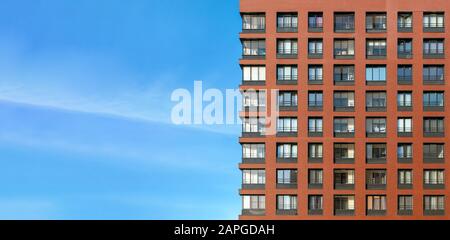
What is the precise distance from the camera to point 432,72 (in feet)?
217

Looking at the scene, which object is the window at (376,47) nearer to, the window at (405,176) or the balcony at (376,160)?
the balcony at (376,160)

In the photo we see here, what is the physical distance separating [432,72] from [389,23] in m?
6.60

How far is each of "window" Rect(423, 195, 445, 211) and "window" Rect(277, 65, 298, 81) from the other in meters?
17.7

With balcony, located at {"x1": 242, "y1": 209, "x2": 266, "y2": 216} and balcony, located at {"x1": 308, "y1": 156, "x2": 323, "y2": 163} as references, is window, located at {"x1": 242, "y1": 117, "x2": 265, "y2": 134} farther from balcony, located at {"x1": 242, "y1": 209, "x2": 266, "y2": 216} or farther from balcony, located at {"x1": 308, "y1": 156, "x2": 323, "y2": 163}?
balcony, located at {"x1": 242, "y1": 209, "x2": 266, "y2": 216}

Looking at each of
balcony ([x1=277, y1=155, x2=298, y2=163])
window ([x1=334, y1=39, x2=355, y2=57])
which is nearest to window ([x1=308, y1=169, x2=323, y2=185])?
balcony ([x1=277, y1=155, x2=298, y2=163])

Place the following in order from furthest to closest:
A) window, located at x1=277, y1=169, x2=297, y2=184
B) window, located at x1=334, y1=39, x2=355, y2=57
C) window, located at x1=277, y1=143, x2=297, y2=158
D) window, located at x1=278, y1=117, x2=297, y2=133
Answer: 1. window, located at x1=334, y1=39, x2=355, y2=57
2. window, located at x1=278, y1=117, x2=297, y2=133
3. window, located at x1=277, y1=143, x2=297, y2=158
4. window, located at x1=277, y1=169, x2=297, y2=184

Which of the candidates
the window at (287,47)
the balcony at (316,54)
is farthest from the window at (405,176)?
the window at (287,47)

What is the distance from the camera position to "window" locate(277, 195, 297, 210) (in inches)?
2501

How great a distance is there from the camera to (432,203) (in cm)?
6481

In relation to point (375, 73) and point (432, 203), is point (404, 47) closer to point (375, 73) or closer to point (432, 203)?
point (375, 73)

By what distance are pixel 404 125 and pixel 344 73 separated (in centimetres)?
797
